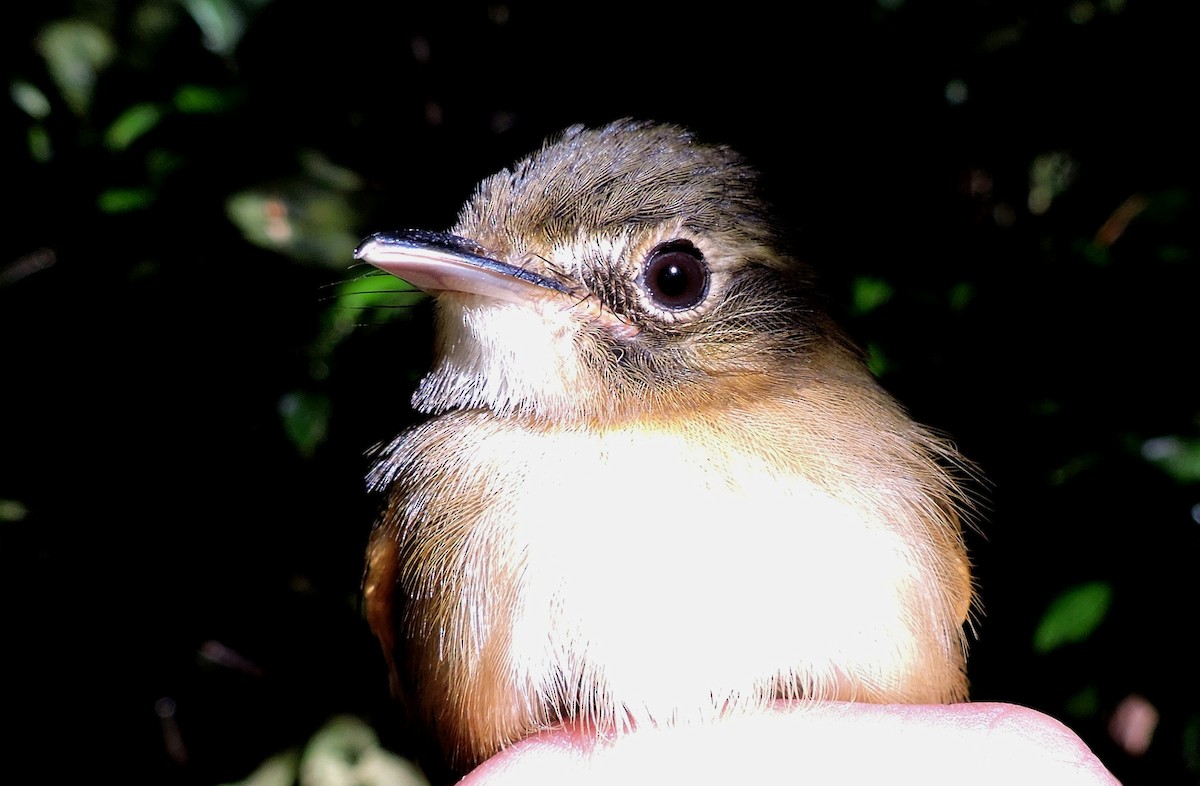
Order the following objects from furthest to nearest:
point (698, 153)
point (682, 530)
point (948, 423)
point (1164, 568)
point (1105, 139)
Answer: point (1105, 139), point (948, 423), point (1164, 568), point (698, 153), point (682, 530)

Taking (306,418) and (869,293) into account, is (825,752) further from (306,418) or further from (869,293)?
(306,418)

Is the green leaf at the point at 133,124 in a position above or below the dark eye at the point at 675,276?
above

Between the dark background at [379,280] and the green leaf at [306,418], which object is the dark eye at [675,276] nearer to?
the dark background at [379,280]

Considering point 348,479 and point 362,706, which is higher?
point 348,479

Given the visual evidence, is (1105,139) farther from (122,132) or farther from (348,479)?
(122,132)

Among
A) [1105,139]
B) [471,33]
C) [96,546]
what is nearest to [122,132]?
[471,33]

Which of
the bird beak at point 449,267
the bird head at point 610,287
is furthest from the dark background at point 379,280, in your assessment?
the bird beak at point 449,267

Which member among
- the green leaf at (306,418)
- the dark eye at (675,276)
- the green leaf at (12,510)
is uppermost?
the dark eye at (675,276)
